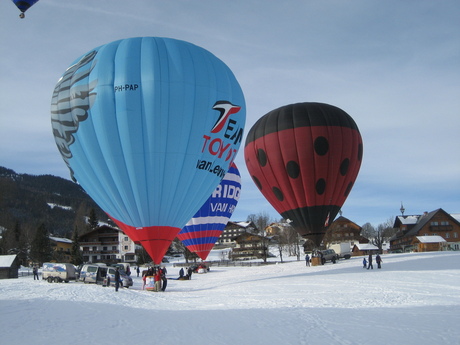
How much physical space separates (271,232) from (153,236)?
10238 cm

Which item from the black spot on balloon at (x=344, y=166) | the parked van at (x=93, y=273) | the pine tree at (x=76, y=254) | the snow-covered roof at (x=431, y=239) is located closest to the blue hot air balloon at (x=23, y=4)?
the parked van at (x=93, y=273)

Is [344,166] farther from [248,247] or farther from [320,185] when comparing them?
[248,247]

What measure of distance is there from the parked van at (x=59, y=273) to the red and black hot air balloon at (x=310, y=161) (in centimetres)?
1453

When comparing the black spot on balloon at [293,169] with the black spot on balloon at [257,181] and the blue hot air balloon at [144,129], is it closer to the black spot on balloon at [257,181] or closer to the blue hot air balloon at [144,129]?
the black spot on balloon at [257,181]

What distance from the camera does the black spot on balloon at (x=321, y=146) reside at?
92.2ft

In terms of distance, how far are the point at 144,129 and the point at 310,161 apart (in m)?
13.0

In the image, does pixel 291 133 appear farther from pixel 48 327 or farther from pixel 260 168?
pixel 48 327

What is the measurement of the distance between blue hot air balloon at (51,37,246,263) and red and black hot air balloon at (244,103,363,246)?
30.0ft

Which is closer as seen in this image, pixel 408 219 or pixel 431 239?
pixel 431 239

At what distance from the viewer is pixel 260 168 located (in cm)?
3036

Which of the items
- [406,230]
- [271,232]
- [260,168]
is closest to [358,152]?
[260,168]

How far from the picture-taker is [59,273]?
27.9 metres

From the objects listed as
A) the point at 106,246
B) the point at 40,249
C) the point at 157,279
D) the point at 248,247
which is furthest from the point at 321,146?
the point at 106,246

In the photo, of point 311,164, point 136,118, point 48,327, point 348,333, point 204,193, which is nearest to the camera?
point 348,333
